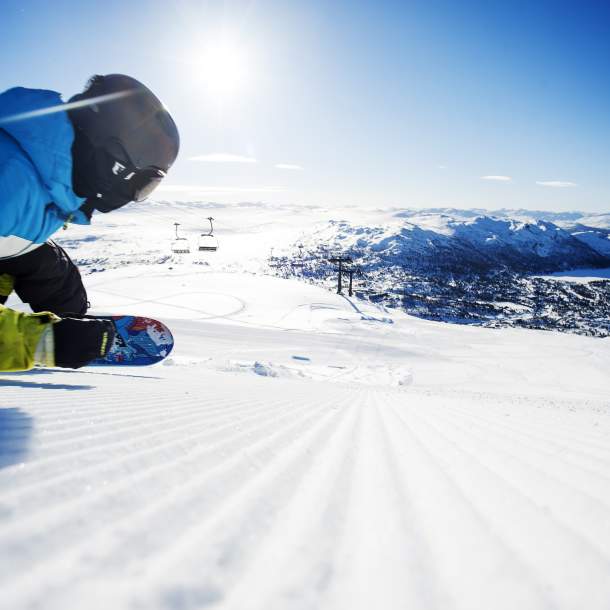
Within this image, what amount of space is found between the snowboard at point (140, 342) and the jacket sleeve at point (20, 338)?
4.85 metres

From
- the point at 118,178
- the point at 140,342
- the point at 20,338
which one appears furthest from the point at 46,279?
the point at 140,342

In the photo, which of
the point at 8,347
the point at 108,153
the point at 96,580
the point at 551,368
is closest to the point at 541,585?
the point at 96,580

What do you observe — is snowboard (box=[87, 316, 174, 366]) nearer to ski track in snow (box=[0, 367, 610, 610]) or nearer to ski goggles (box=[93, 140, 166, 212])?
ski goggles (box=[93, 140, 166, 212])

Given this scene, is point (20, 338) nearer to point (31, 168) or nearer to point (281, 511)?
point (31, 168)

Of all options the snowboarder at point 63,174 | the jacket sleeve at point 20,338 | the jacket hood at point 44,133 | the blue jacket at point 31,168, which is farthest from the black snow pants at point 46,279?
the jacket sleeve at point 20,338

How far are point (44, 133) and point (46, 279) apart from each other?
7.29ft

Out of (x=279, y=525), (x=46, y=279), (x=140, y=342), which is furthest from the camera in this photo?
(x=140, y=342)

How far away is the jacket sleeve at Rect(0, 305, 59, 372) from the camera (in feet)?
6.96

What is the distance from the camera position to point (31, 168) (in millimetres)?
2494

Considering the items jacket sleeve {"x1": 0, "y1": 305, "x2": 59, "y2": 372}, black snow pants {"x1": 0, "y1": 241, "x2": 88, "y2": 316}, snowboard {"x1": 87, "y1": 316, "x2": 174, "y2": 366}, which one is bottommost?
snowboard {"x1": 87, "y1": 316, "x2": 174, "y2": 366}

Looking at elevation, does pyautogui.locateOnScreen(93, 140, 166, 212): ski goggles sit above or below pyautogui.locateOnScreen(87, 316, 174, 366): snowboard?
above

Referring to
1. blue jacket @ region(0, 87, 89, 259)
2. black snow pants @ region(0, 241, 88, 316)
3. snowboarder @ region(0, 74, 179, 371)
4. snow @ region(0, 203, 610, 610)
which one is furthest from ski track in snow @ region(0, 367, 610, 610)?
black snow pants @ region(0, 241, 88, 316)

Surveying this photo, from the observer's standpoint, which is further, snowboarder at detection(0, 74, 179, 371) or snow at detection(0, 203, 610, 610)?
snowboarder at detection(0, 74, 179, 371)

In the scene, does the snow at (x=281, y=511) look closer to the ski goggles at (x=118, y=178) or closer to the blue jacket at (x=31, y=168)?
the blue jacket at (x=31, y=168)
